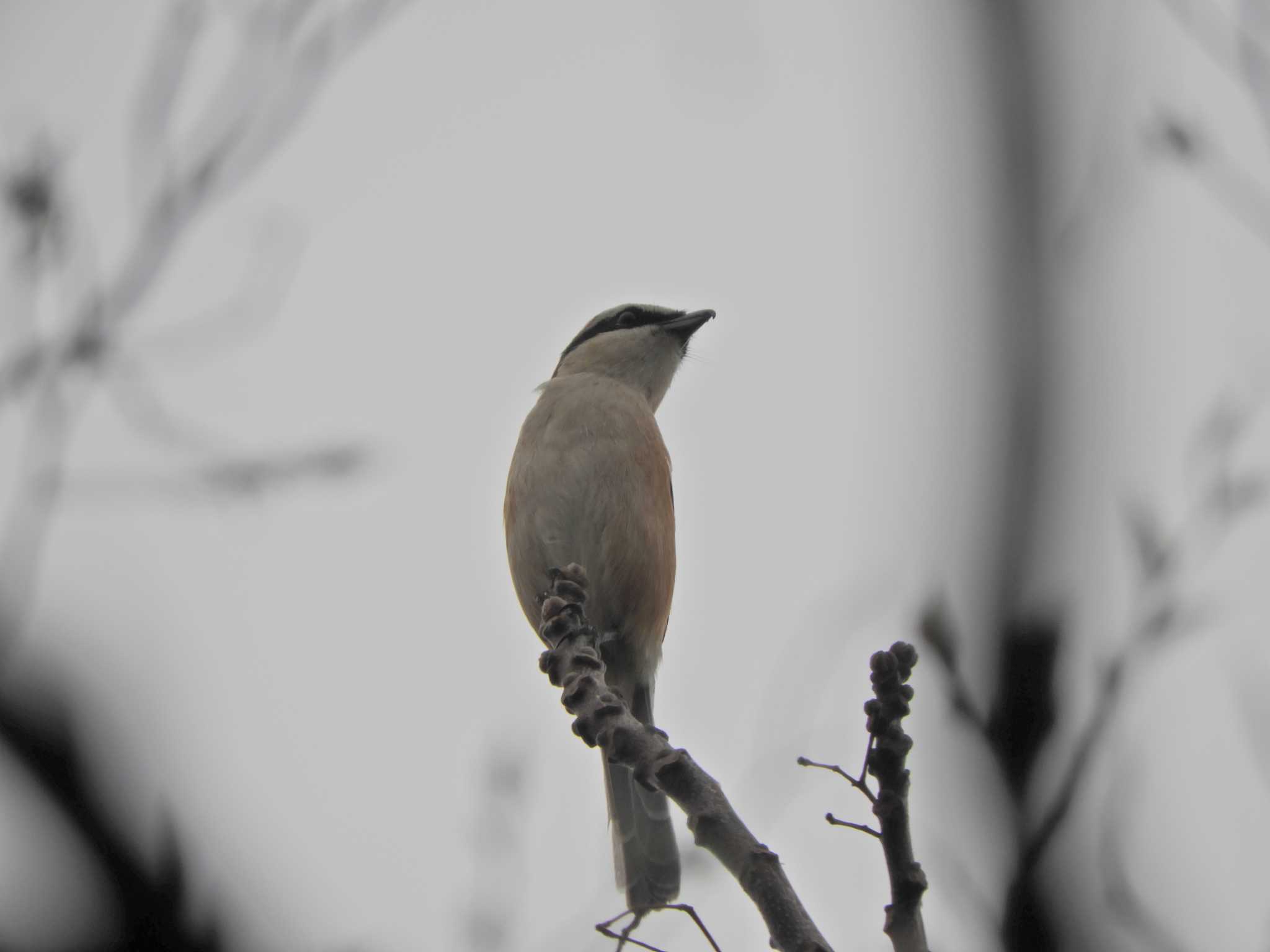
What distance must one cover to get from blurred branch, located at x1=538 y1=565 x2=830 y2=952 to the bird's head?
4072mm

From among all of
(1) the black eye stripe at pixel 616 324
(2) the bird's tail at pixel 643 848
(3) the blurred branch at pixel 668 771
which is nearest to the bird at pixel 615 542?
(2) the bird's tail at pixel 643 848

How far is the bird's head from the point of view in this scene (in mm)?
7965

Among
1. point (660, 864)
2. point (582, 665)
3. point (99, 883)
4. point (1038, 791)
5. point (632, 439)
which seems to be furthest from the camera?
point (632, 439)

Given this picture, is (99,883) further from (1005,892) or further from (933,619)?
(933,619)

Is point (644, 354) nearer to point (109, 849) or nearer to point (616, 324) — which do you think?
point (616, 324)

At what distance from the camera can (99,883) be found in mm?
2307

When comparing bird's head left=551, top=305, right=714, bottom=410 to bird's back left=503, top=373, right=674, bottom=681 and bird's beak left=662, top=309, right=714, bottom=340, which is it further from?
bird's back left=503, top=373, right=674, bottom=681

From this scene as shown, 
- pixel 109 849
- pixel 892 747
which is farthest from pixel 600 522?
pixel 892 747

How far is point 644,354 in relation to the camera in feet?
26.3

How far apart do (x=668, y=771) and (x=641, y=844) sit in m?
3.80

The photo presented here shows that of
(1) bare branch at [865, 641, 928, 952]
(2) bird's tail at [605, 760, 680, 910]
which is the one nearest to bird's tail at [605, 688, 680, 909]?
(2) bird's tail at [605, 760, 680, 910]

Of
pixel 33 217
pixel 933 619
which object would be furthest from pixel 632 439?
pixel 933 619

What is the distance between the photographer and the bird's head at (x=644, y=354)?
796 centimetres

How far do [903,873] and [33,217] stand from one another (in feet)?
13.4
